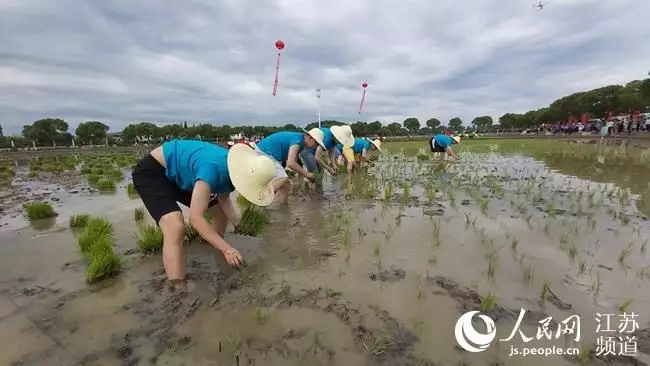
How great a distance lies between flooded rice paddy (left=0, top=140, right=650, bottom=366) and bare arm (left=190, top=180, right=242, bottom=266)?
0.31 meters

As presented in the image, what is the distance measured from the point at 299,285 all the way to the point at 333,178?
6.32m

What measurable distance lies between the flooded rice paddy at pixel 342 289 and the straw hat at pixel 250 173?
0.71 m

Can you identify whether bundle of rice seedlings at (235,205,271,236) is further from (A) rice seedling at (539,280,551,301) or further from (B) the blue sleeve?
(A) rice seedling at (539,280,551,301)

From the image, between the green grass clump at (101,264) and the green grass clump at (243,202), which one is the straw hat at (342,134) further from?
the green grass clump at (101,264)

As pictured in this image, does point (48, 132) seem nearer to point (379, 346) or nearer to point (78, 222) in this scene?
point (78, 222)

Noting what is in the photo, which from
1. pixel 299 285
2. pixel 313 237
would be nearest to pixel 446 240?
pixel 313 237

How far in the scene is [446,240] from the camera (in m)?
3.65

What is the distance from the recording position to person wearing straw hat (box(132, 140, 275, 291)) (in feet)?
8.50

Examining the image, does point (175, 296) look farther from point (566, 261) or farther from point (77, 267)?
point (566, 261)

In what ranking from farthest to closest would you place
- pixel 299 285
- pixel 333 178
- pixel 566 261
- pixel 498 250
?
pixel 333 178, pixel 498 250, pixel 566 261, pixel 299 285

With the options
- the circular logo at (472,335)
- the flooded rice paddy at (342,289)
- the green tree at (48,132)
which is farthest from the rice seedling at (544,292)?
the green tree at (48,132)

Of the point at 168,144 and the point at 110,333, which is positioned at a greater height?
the point at 168,144

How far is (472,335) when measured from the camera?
205 cm

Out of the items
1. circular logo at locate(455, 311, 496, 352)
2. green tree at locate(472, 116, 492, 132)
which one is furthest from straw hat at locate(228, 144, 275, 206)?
green tree at locate(472, 116, 492, 132)
